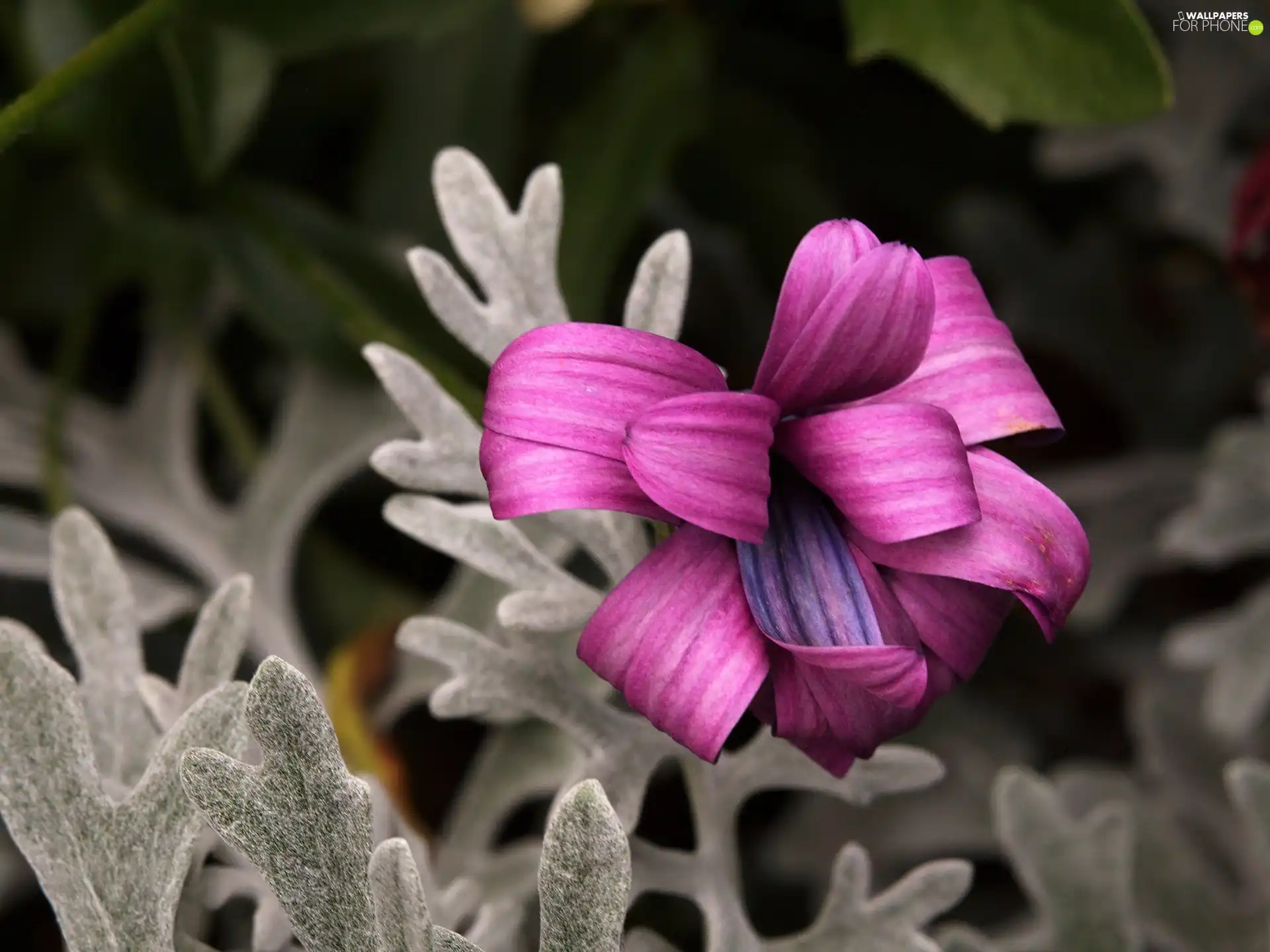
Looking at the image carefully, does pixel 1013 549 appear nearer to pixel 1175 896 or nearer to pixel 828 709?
pixel 828 709

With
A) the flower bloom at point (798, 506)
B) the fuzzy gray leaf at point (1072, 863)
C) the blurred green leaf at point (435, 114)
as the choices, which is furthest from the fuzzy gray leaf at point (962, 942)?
the blurred green leaf at point (435, 114)

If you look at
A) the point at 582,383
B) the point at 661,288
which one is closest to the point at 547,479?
the point at 582,383

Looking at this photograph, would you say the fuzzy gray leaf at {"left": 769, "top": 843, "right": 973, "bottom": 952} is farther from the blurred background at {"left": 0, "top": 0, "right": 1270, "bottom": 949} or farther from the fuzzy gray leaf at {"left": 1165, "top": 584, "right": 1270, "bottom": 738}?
the fuzzy gray leaf at {"left": 1165, "top": 584, "right": 1270, "bottom": 738}

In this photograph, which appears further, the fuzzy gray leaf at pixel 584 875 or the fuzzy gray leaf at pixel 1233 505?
the fuzzy gray leaf at pixel 1233 505

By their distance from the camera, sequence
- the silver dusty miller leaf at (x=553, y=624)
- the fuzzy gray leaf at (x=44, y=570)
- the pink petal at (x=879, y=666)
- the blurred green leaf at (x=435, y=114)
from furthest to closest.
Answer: the blurred green leaf at (x=435, y=114) → the fuzzy gray leaf at (x=44, y=570) → the silver dusty miller leaf at (x=553, y=624) → the pink petal at (x=879, y=666)

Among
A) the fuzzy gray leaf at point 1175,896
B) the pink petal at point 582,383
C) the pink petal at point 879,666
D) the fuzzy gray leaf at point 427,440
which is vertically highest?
the pink petal at point 582,383

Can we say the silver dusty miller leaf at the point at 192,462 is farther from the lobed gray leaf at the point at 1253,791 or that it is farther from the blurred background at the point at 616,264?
the lobed gray leaf at the point at 1253,791
